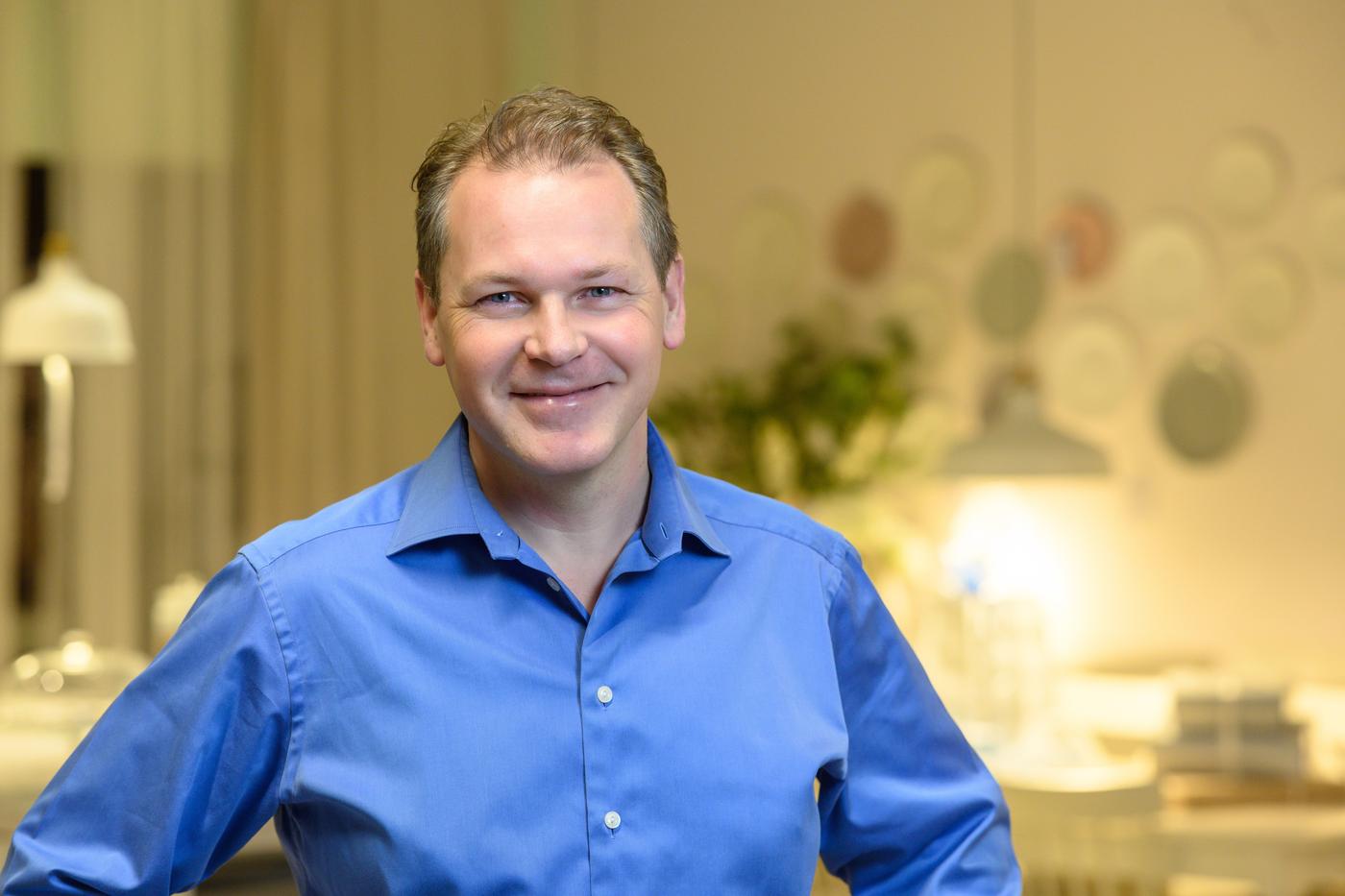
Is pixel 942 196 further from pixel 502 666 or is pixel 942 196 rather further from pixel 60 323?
pixel 502 666

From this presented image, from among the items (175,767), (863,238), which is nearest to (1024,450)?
Result: (863,238)

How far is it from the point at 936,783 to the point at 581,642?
1.26 feet

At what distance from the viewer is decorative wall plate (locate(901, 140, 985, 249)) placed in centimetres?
594

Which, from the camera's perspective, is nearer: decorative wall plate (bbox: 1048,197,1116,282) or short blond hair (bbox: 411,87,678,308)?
short blond hair (bbox: 411,87,678,308)

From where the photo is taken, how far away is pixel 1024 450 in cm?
446

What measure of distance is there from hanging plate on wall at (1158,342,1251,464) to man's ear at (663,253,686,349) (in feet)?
13.4

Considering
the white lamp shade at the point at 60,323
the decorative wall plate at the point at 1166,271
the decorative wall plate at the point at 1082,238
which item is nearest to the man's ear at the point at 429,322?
the white lamp shade at the point at 60,323

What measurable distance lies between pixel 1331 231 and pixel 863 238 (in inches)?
69.8

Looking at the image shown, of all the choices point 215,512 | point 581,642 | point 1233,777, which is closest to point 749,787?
point 581,642

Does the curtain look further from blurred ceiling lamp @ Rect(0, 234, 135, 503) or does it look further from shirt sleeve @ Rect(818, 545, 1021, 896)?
shirt sleeve @ Rect(818, 545, 1021, 896)

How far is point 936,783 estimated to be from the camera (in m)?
1.56

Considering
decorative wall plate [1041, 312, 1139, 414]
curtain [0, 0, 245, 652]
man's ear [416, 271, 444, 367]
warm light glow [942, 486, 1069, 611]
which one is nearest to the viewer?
man's ear [416, 271, 444, 367]

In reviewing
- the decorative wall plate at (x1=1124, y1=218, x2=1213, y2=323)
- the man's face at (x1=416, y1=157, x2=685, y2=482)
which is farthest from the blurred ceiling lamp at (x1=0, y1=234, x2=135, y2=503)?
the man's face at (x1=416, y1=157, x2=685, y2=482)

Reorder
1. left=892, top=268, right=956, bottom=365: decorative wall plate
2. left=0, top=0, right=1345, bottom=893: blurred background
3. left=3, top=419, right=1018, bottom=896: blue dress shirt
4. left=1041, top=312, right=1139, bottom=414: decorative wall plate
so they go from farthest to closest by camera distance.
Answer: left=892, top=268, right=956, bottom=365: decorative wall plate
left=1041, top=312, right=1139, bottom=414: decorative wall plate
left=0, top=0, right=1345, bottom=893: blurred background
left=3, top=419, right=1018, bottom=896: blue dress shirt
